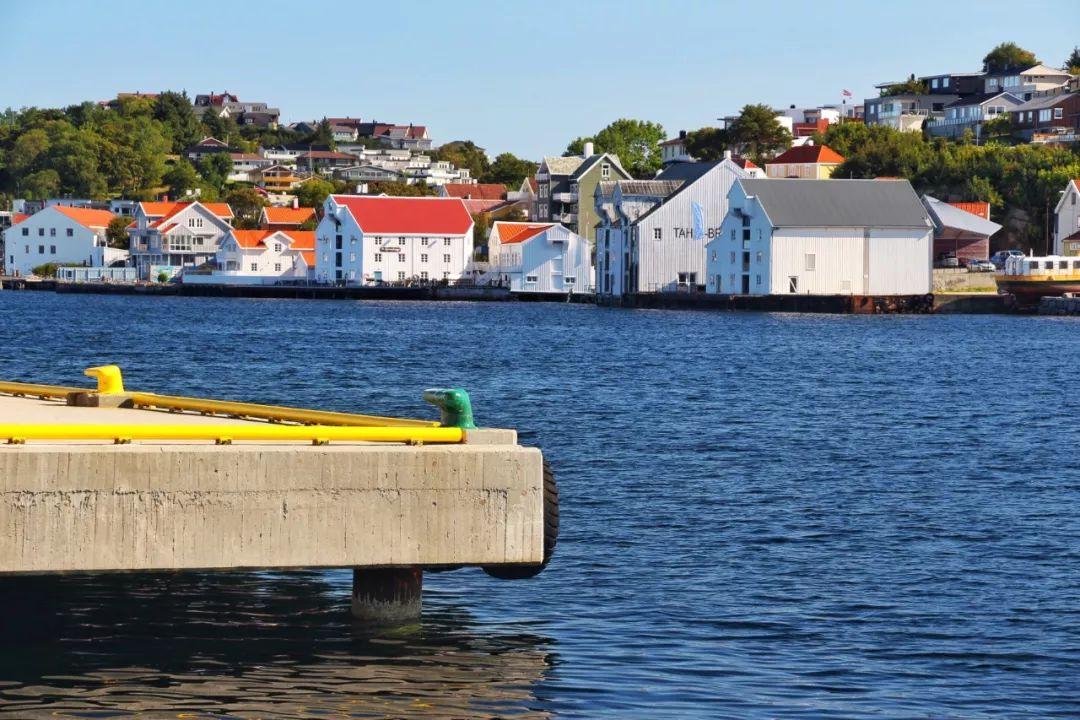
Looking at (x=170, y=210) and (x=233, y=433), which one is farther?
(x=170, y=210)

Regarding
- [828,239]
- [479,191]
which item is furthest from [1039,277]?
[479,191]

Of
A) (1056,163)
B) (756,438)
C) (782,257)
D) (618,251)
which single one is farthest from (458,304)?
(756,438)

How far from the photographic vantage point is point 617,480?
70.8ft

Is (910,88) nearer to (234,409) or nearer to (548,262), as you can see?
(548,262)

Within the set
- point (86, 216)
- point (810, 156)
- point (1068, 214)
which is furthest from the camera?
point (86, 216)

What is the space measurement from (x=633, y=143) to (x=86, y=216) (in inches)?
2297

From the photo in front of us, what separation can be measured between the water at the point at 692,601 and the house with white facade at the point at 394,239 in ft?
296

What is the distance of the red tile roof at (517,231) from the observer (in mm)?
123312

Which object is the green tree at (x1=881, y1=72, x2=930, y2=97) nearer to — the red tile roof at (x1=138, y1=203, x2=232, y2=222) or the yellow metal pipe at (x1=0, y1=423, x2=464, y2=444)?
the red tile roof at (x1=138, y1=203, x2=232, y2=222)

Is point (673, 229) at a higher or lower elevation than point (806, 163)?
lower

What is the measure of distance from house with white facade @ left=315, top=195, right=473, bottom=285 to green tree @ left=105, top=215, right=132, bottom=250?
109 ft

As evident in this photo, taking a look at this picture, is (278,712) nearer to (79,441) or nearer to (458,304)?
(79,441)

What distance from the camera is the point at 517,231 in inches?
5089

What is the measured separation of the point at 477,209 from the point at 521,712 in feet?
515
